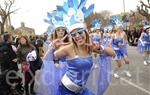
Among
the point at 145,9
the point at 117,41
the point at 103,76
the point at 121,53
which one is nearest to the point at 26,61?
the point at 103,76

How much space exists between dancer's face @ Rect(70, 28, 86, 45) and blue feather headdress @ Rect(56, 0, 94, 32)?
0.16 metres

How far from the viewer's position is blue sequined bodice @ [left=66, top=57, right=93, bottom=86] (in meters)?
6.36

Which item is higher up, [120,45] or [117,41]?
[117,41]

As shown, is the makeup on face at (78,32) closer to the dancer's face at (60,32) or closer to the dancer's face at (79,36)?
the dancer's face at (79,36)

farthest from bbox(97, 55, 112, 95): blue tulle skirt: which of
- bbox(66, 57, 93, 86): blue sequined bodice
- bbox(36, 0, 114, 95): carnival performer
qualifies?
bbox(66, 57, 93, 86): blue sequined bodice

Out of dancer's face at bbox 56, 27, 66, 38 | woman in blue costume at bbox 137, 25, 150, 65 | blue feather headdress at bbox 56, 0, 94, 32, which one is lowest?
woman in blue costume at bbox 137, 25, 150, 65

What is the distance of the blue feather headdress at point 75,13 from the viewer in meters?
6.78

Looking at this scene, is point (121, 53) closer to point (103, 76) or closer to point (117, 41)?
point (117, 41)

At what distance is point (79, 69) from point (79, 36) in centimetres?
43

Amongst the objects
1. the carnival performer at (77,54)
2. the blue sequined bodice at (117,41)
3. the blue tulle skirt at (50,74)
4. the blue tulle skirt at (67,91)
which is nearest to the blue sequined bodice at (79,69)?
the carnival performer at (77,54)

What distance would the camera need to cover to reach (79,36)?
6402 mm

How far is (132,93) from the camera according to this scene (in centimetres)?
1155

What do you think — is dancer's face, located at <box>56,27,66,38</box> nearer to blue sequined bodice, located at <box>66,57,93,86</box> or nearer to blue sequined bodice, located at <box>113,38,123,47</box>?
blue sequined bodice, located at <box>66,57,93,86</box>

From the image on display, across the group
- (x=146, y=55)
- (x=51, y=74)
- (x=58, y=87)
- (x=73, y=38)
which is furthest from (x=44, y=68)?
(x=146, y=55)
